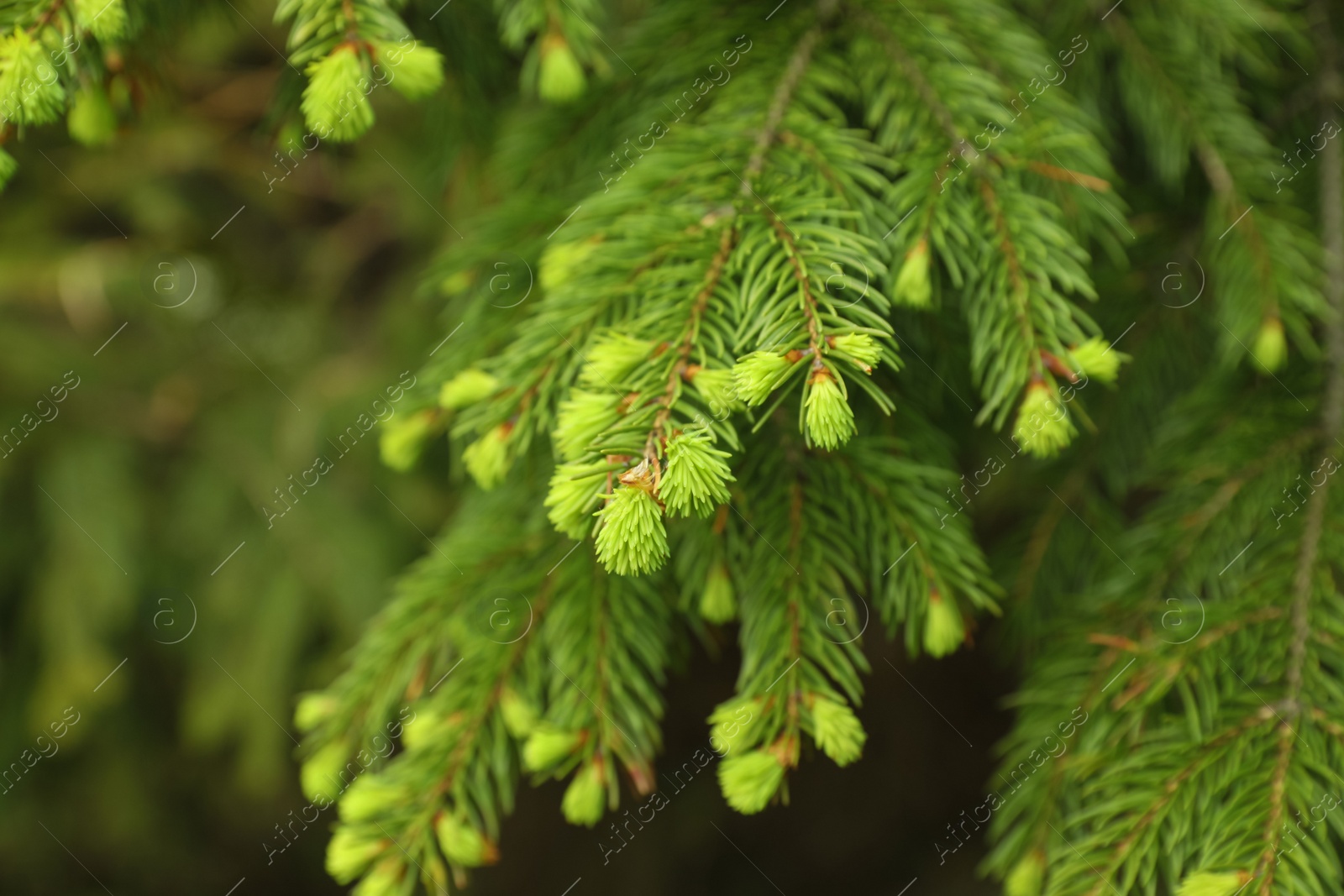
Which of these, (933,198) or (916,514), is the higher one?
(933,198)

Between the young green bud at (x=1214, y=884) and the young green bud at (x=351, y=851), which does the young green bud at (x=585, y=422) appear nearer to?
the young green bud at (x=351, y=851)

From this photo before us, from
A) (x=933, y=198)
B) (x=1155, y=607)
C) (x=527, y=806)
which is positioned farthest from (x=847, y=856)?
(x=933, y=198)

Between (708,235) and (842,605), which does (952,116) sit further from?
(842,605)

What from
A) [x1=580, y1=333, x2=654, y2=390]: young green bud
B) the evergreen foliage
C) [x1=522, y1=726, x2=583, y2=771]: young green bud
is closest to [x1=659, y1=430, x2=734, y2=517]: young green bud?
the evergreen foliage

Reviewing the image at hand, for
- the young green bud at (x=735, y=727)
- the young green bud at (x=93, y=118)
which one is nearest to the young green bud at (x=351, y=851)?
the young green bud at (x=735, y=727)

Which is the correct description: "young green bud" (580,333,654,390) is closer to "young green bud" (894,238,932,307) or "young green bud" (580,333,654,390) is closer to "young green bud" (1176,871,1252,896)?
"young green bud" (894,238,932,307)

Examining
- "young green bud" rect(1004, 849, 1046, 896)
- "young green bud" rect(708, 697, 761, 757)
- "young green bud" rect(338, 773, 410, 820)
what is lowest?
"young green bud" rect(1004, 849, 1046, 896)
